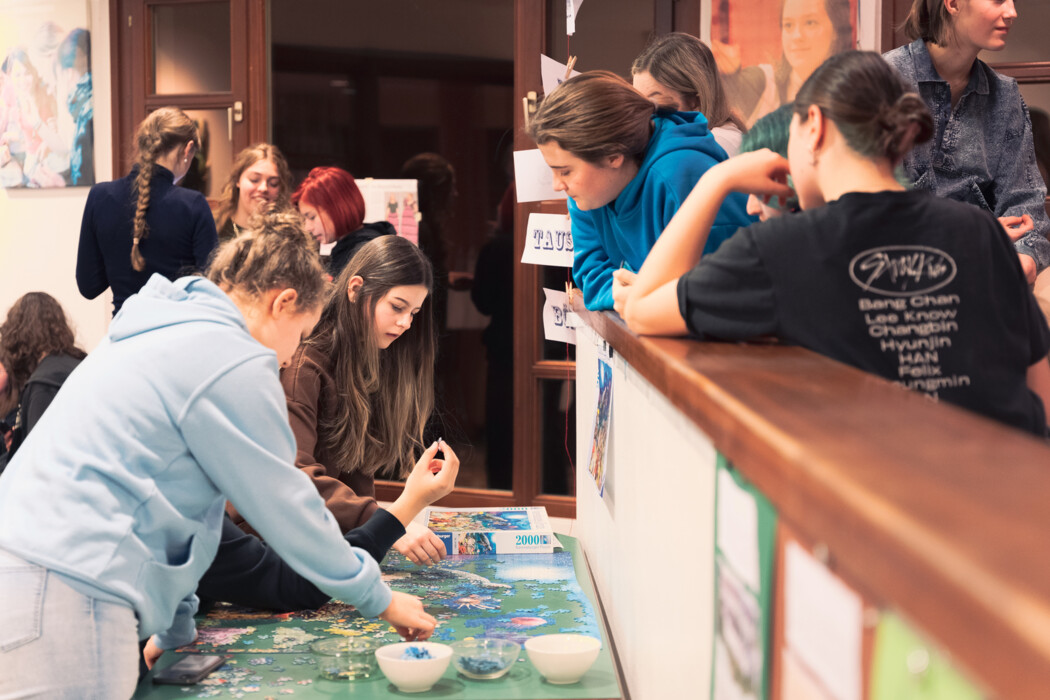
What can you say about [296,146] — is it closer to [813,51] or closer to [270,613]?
[813,51]

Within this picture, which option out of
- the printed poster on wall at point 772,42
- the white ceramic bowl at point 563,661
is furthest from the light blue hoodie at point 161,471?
the printed poster on wall at point 772,42

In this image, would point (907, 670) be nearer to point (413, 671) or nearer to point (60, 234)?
point (413, 671)

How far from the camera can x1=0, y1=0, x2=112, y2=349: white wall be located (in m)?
4.84

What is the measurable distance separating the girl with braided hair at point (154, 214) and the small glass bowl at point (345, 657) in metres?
2.21

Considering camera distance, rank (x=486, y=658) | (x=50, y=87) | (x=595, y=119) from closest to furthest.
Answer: (x=486, y=658) → (x=595, y=119) → (x=50, y=87)

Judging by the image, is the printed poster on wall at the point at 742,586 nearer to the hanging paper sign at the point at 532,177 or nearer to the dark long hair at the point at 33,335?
the hanging paper sign at the point at 532,177

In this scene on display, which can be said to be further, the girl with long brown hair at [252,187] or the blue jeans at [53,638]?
the girl with long brown hair at [252,187]

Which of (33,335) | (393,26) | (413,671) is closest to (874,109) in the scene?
(413,671)

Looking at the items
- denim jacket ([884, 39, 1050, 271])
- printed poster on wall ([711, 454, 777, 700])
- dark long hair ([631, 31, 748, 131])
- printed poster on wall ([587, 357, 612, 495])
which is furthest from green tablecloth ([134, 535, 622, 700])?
denim jacket ([884, 39, 1050, 271])

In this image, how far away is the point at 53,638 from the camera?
1.26 meters

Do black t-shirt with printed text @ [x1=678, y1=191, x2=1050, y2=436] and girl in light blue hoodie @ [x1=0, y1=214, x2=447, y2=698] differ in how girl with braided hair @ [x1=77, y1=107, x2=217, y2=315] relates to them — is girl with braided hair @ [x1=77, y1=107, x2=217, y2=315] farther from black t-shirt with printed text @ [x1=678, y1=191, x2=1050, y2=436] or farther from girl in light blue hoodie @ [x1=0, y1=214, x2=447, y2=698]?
black t-shirt with printed text @ [x1=678, y1=191, x2=1050, y2=436]

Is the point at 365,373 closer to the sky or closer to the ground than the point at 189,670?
closer to the sky

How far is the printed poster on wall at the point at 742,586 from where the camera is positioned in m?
0.59

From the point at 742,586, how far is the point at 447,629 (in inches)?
38.3
